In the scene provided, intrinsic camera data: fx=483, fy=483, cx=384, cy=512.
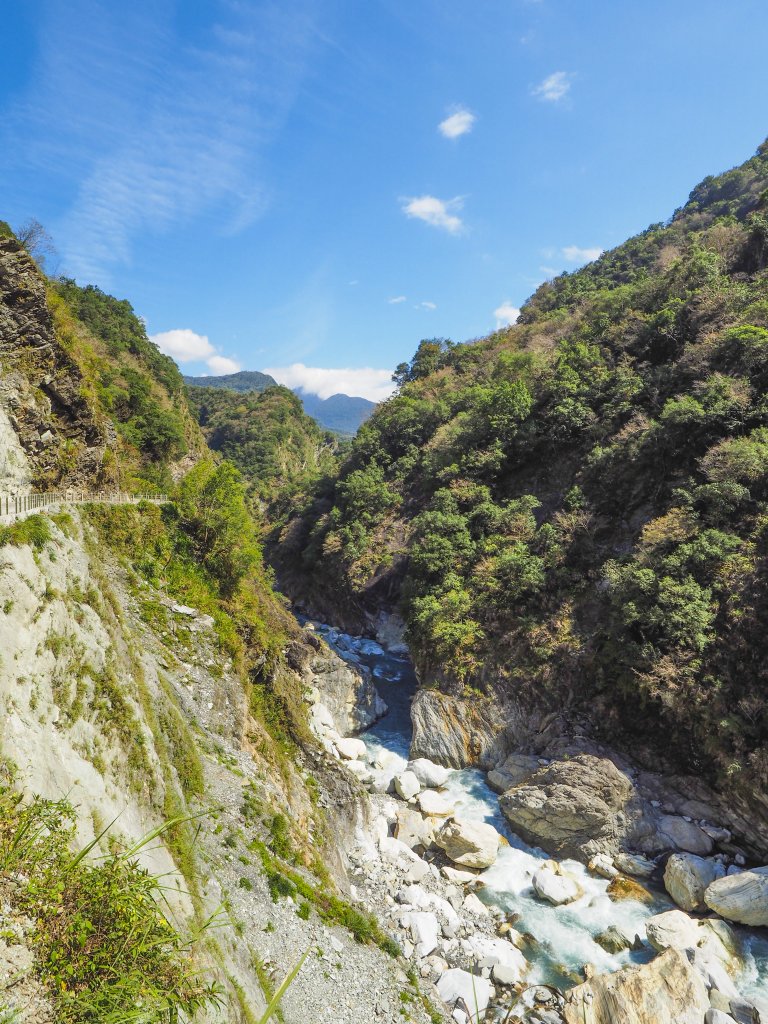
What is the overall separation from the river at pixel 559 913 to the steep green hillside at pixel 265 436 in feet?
186

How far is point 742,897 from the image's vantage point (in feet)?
45.6

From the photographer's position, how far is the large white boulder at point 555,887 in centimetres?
1520

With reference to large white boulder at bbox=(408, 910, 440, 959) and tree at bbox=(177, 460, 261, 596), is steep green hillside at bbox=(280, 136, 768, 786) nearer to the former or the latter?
large white boulder at bbox=(408, 910, 440, 959)

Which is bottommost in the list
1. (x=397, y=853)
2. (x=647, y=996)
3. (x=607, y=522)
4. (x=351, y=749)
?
(x=647, y=996)

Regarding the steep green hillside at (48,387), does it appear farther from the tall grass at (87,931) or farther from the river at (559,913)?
the river at (559,913)

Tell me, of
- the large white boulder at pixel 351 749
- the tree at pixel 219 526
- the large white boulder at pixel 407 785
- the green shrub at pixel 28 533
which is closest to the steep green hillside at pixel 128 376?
the tree at pixel 219 526

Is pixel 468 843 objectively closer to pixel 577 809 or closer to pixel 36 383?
pixel 577 809

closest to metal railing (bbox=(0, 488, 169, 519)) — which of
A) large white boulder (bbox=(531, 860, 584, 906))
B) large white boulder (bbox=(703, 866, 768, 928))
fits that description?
large white boulder (bbox=(531, 860, 584, 906))

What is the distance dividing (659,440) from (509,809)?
19430mm

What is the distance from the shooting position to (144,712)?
35.3ft

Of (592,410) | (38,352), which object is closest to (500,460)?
(592,410)

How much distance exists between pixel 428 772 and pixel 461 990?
365 inches

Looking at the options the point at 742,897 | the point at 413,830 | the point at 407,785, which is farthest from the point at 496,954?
the point at 407,785

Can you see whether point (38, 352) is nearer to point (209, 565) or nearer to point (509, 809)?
point (209, 565)
